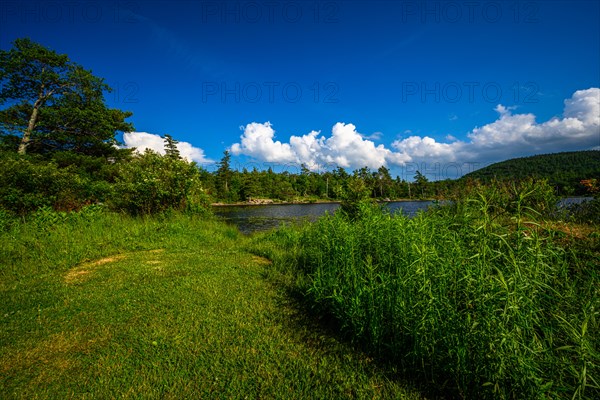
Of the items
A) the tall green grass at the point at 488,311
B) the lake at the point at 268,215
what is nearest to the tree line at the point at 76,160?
the lake at the point at 268,215

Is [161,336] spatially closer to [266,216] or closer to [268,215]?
[266,216]

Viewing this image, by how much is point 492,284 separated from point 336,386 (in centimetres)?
197

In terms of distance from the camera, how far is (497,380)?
2162mm

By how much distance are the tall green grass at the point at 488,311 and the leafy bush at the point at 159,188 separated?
11811mm

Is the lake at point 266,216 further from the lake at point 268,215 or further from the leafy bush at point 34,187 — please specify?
the leafy bush at point 34,187

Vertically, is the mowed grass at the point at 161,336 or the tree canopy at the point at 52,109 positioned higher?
the tree canopy at the point at 52,109

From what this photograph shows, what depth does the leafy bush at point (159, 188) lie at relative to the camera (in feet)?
42.2

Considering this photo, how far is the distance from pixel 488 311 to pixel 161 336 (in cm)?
415

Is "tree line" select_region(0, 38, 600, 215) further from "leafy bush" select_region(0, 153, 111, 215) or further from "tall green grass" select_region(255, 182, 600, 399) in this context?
"tall green grass" select_region(255, 182, 600, 399)

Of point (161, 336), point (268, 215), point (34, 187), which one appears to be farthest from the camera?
point (268, 215)

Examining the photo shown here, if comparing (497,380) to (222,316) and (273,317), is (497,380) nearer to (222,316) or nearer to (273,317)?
(273,317)

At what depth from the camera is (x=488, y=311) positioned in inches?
86.0

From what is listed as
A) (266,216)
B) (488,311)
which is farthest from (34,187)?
(266,216)

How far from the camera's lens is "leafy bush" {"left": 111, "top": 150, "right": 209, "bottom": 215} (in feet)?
42.2
